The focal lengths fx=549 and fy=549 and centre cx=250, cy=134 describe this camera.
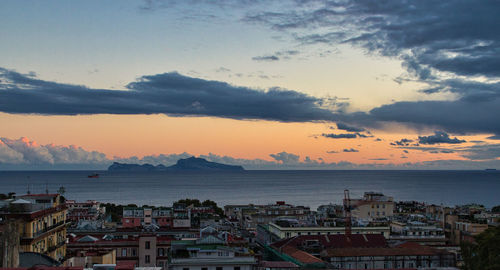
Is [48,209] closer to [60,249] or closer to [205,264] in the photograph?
[60,249]

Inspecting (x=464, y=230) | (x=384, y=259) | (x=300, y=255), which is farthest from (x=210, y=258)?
(x=464, y=230)

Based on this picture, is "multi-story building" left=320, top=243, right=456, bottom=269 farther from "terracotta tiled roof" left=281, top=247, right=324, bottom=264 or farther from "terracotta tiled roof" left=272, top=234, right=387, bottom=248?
"terracotta tiled roof" left=272, top=234, right=387, bottom=248

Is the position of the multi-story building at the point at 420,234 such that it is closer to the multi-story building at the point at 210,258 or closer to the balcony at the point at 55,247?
the multi-story building at the point at 210,258

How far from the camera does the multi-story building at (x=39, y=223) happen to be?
38125 millimetres

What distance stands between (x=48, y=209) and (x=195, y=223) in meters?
65.1

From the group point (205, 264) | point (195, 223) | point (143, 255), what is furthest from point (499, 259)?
point (195, 223)

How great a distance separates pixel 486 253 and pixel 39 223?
1213 inches

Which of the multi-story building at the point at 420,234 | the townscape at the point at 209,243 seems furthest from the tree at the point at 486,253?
the multi-story building at the point at 420,234

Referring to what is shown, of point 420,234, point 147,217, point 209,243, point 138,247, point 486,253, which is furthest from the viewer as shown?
point 147,217

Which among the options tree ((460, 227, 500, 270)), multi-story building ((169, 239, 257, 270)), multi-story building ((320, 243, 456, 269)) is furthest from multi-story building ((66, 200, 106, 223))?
tree ((460, 227, 500, 270))

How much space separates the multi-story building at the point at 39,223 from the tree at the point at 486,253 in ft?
91.1

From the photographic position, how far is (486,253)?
107 feet

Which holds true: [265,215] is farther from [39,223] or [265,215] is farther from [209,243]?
[39,223]

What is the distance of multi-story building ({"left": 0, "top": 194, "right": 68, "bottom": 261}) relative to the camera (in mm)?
38125
